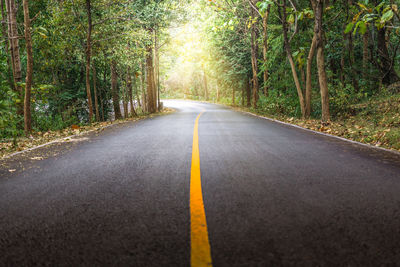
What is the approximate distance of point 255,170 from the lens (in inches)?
188

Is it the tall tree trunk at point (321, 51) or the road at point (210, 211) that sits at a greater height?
the tall tree trunk at point (321, 51)

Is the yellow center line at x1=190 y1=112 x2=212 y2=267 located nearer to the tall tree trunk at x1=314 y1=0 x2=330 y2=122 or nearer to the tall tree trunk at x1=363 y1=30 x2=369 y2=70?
the tall tree trunk at x1=314 y1=0 x2=330 y2=122

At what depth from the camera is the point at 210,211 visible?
10.1ft

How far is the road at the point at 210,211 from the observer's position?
2.28m

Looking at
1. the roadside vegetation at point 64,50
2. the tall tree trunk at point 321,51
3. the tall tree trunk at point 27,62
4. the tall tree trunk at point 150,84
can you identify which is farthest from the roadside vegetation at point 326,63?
the tall tree trunk at point 27,62

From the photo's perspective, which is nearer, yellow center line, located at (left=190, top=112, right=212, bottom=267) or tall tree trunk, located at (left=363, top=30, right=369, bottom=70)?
yellow center line, located at (left=190, top=112, right=212, bottom=267)

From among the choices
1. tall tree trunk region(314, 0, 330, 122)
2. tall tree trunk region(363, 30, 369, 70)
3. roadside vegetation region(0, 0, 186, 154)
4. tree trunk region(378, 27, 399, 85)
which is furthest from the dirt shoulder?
roadside vegetation region(0, 0, 186, 154)

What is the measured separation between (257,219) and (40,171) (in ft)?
13.1

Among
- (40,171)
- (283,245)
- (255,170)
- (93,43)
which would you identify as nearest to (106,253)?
(283,245)

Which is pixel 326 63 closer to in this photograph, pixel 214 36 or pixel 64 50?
pixel 214 36

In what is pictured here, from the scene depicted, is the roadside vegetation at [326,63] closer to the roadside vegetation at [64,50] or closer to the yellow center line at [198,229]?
the yellow center line at [198,229]

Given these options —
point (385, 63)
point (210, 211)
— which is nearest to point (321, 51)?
point (385, 63)

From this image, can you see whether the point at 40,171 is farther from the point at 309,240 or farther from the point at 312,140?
the point at 312,140

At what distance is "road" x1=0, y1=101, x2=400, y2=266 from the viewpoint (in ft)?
7.48
